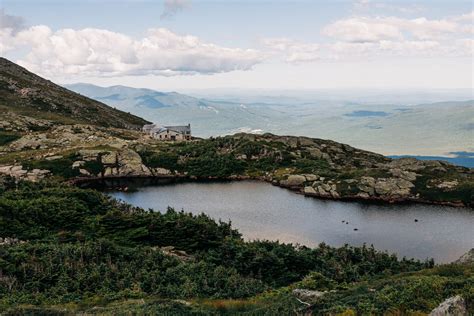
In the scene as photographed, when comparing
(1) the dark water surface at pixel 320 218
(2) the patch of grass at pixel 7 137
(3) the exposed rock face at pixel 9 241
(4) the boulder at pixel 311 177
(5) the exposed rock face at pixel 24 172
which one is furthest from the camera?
(2) the patch of grass at pixel 7 137

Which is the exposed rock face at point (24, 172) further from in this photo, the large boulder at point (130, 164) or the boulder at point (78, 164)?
the large boulder at point (130, 164)

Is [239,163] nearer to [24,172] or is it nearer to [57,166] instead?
[57,166]

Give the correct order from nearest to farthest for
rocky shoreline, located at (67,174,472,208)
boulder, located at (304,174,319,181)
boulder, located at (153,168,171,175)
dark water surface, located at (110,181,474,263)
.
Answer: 1. dark water surface, located at (110,181,474,263)
2. rocky shoreline, located at (67,174,472,208)
3. boulder, located at (304,174,319,181)
4. boulder, located at (153,168,171,175)

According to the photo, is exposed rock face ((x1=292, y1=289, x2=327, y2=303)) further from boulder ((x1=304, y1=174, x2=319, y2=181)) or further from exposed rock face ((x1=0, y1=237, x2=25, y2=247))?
boulder ((x1=304, y1=174, x2=319, y2=181))

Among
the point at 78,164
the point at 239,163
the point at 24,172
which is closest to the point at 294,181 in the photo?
the point at 239,163

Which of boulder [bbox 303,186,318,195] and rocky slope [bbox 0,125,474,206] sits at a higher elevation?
rocky slope [bbox 0,125,474,206]

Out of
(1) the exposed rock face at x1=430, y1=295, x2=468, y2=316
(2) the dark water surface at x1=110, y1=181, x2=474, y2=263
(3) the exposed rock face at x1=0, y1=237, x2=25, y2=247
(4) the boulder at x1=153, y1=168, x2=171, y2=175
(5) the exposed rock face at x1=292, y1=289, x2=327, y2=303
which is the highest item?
(1) the exposed rock face at x1=430, y1=295, x2=468, y2=316

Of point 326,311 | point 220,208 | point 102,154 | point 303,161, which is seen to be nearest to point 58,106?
point 102,154

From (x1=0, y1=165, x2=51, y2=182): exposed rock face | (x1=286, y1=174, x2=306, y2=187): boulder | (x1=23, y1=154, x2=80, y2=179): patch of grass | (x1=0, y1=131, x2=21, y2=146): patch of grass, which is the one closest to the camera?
(x1=0, y1=165, x2=51, y2=182): exposed rock face

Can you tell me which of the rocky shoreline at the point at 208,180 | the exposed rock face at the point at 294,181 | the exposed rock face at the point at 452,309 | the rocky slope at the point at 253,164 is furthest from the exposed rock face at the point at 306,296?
the exposed rock face at the point at 294,181

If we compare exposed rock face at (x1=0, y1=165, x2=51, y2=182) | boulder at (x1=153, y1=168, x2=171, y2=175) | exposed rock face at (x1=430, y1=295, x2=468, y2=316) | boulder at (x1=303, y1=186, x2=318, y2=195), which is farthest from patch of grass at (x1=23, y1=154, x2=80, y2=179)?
exposed rock face at (x1=430, y1=295, x2=468, y2=316)
